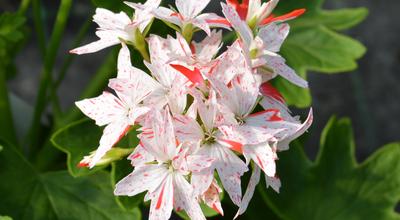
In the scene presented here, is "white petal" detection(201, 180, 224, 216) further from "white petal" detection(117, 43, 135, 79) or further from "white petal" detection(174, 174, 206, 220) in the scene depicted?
"white petal" detection(117, 43, 135, 79)

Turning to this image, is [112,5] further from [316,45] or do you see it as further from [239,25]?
[316,45]

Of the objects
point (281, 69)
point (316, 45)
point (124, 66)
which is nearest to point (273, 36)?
point (281, 69)

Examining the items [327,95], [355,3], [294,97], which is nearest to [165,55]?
[294,97]

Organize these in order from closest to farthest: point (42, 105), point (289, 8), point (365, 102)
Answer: point (42, 105) < point (289, 8) < point (365, 102)

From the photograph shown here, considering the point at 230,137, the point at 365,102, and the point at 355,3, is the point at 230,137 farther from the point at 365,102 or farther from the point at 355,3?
the point at 355,3

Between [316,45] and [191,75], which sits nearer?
[191,75]

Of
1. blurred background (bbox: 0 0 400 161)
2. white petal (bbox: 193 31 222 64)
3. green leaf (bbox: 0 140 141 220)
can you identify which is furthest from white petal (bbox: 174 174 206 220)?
blurred background (bbox: 0 0 400 161)
